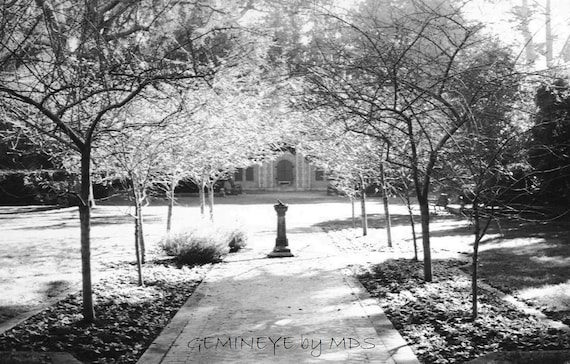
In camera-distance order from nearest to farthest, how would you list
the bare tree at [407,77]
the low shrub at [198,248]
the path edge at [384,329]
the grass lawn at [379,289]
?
the path edge at [384,329] < the grass lawn at [379,289] < the bare tree at [407,77] < the low shrub at [198,248]

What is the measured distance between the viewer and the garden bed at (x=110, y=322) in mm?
6301

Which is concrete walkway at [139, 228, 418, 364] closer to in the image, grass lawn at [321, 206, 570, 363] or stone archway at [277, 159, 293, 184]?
grass lawn at [321, 206, 570, 363]

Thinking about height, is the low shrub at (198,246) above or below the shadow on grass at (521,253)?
above

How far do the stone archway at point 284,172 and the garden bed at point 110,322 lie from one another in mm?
42218

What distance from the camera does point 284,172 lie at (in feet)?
176

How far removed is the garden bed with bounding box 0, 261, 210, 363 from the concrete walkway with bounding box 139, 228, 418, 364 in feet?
0.85

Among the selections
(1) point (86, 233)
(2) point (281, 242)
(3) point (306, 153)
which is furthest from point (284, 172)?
(1) point (86, 233)

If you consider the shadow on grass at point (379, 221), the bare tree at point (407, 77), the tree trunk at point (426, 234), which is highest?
the bare tree at point (407, 77)

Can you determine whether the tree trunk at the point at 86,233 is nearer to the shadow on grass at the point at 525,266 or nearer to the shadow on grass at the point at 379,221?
the shadow on grass at the point at 525,266

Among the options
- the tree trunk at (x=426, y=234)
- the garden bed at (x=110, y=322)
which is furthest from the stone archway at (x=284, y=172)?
the tree trunk at (x=426, y=234)

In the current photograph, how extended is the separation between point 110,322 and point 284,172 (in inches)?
1819

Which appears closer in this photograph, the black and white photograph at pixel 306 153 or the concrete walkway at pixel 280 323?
the concrete walkway at pixel 280 323

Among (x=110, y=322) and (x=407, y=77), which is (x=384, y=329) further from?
(x=407, y=77)

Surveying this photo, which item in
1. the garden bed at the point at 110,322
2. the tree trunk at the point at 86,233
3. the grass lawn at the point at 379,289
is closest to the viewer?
the garden bed at the point at 110,322
